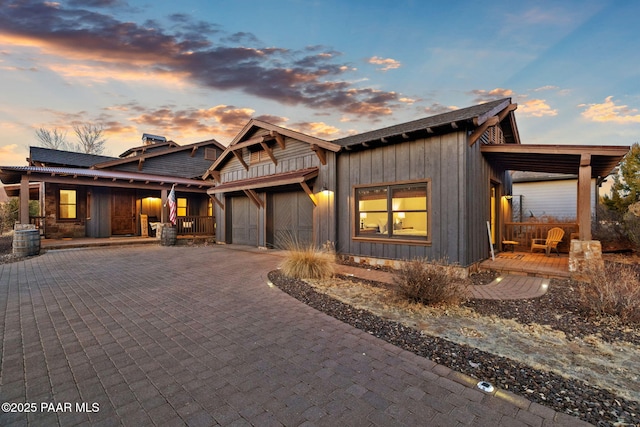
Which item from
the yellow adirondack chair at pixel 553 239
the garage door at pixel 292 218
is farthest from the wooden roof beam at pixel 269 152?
the yellow adirondack chair at pixel 553 239

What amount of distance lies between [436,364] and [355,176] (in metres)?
6.74

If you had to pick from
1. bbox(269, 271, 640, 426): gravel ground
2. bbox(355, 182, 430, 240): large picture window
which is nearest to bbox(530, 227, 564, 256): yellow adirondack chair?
bbox(269, 271, 640, 426): gravel ground

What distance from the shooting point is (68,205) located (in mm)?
15023

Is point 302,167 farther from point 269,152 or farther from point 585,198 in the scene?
point 585,198

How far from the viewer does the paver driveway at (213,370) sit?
2.05m

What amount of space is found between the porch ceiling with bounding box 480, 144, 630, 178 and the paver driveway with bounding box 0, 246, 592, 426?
680 cm

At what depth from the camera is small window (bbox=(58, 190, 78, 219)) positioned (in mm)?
14836

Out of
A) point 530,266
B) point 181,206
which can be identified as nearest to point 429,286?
point 530,266

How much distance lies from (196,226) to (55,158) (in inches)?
375

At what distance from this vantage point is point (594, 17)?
8180mm

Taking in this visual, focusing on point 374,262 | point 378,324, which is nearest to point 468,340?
point 378,324

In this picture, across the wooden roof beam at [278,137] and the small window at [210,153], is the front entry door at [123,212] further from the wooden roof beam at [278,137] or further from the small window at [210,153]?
the wooden roof beam at [278,137]

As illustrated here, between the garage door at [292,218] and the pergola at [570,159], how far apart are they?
6286mm

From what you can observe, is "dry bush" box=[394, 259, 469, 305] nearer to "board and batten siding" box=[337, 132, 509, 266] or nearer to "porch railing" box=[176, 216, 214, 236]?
"board and batten siding" box=[337, 132, 509, 266]
